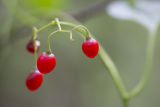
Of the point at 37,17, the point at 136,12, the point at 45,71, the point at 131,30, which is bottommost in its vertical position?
the point at 45,71

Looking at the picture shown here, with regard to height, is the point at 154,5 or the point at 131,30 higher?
the point at 131,30

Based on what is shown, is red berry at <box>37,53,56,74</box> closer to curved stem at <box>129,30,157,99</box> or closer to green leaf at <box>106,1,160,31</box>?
curved stem at <box>129,30,157,99</box>

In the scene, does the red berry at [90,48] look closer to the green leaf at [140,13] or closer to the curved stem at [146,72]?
the curved stem at [146,72]

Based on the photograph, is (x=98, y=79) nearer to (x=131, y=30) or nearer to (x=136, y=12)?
(x=131, y=30)

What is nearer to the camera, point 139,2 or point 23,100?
point 139,2

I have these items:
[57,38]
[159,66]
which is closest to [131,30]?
[159,66]

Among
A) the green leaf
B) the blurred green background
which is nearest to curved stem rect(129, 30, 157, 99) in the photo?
the green leaf

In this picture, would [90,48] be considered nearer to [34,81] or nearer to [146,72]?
[34,81]

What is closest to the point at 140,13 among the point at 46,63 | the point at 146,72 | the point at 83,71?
the point at 146,72

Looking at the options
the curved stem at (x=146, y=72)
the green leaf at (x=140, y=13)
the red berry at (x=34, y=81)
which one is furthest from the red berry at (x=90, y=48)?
the green leaf at (x=140, y=13)
